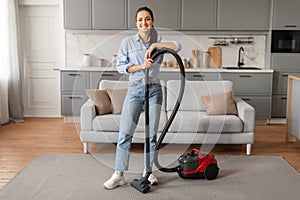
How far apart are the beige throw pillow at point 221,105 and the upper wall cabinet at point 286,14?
6.81ft

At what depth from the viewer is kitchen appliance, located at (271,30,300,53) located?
614 cm

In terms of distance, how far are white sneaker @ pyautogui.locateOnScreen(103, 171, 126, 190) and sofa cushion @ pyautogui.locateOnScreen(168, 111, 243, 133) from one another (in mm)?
1081

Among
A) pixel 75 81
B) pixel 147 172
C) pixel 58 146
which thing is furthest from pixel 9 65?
pixel 147 172

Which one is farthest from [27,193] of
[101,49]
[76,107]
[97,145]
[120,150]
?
[101,49]

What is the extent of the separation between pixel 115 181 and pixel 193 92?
1.87m

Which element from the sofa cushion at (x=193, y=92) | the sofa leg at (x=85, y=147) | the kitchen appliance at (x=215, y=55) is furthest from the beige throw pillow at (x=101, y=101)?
the kitchen appliance at (x=215, y=55)

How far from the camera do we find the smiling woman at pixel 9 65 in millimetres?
5910

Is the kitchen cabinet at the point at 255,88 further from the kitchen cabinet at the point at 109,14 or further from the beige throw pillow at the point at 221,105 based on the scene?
the kitchen cabinet at the point at 109,14

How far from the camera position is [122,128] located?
3244 millimetres

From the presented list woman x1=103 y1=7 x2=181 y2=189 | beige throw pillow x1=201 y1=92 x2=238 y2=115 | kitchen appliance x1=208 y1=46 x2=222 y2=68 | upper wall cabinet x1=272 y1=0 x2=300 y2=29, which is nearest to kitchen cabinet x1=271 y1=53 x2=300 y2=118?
upper wall cabinet x1=272 y1=0 x2=300 y2=29

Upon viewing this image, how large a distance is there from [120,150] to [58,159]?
1.11 metres

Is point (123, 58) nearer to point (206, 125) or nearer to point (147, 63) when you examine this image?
point (147, 63)

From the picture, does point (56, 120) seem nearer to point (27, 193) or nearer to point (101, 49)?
point (101, 49)

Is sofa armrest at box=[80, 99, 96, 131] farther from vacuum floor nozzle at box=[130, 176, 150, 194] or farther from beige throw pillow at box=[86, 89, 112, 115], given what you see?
vacuum floor nozzle at box=[130, 176, 150, 194]
